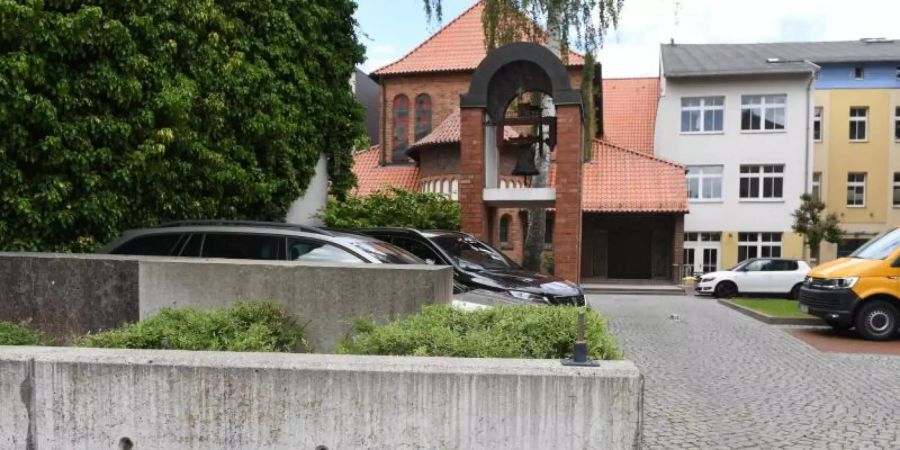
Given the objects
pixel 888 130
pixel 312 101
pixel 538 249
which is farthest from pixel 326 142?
pixel 888 130

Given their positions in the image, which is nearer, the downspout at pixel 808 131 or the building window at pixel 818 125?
the downspout at pixel 808 131

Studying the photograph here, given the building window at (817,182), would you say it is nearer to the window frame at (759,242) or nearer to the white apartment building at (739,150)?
the white apartment building at (739,150)

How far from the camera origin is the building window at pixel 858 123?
39.2m

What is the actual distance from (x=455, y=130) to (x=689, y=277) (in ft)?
43.7

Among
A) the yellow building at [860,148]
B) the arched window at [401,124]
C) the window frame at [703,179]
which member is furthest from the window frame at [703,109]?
the arched window at [401,124]

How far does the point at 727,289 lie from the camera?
2622 cm

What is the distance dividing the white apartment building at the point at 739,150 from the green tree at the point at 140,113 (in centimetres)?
2869

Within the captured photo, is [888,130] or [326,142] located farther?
[888,130]

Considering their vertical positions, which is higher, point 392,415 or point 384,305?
point 384,305

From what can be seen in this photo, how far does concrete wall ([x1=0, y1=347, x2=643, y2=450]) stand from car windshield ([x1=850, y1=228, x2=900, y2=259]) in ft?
37.1

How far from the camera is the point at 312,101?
1298 centimetres

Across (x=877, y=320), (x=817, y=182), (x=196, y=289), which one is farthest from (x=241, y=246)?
(x=817, y=182)

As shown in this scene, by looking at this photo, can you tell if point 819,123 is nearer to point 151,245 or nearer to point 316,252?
point 316,252

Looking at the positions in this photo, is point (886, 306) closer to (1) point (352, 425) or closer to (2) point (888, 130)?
(1) point (352, 425)
